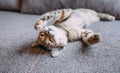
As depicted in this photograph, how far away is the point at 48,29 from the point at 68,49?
0.51 ft

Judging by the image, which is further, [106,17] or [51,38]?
[106,17]

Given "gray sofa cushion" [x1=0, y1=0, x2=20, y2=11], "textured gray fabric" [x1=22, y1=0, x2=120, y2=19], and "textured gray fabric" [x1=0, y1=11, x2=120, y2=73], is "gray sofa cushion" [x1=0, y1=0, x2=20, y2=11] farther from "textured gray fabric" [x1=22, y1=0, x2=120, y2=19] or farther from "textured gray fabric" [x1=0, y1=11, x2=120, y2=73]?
"textured gray fabric" [x1=0, y1=11, x2=120, y2=73]

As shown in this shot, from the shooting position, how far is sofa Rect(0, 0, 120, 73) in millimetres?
775

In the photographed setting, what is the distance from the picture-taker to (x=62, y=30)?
3.10 feet

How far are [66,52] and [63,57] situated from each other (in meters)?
0.05

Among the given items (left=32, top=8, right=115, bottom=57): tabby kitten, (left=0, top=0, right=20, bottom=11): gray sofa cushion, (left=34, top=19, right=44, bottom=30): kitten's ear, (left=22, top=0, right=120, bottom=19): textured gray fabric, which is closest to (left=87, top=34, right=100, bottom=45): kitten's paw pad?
(left=32, top=8, right=115, bottom=57): tabby kitten

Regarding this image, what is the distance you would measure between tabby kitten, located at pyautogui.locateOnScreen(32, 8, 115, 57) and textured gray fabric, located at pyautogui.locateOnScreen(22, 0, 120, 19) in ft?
0.65

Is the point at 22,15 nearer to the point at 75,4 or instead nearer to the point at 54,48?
the point at 75,4

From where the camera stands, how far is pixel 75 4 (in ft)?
4.62

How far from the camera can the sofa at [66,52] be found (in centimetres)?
78

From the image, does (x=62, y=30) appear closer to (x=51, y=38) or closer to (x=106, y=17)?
(x=51, y=38)

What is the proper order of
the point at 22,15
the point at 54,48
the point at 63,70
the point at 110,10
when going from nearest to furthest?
the point at 63,70
the point at 54,48
the point at 110,10
the point at 22,15

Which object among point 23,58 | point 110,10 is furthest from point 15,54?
point 110,10

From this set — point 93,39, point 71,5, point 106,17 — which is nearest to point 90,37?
point 93,39
